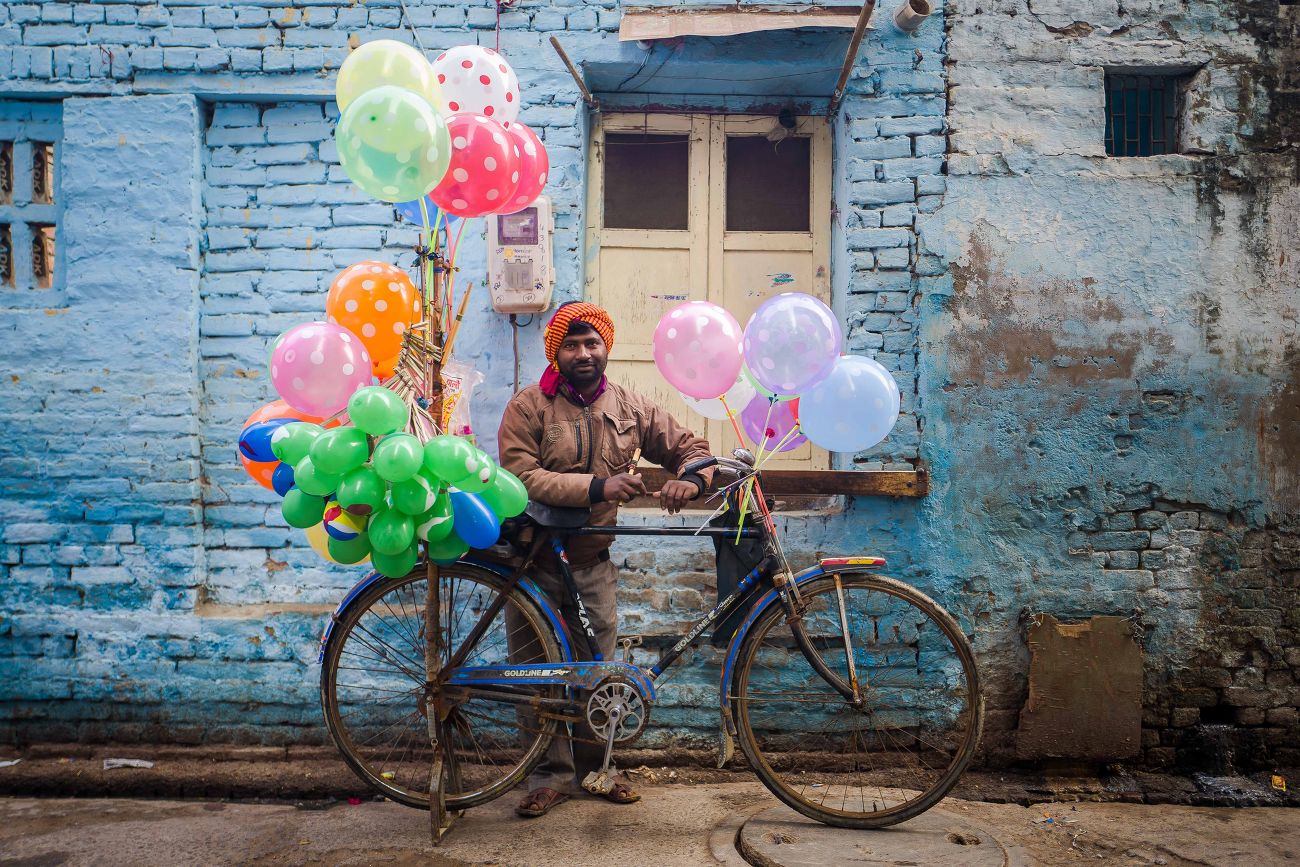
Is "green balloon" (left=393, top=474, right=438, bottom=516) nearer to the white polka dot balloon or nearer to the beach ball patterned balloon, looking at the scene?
the beach ball patterned balloon

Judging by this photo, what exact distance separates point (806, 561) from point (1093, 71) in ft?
8.61

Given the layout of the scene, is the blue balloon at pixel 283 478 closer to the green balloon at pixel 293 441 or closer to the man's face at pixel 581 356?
the green balloon at pixel 293 441

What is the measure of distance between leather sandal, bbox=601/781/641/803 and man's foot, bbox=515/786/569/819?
0.21m

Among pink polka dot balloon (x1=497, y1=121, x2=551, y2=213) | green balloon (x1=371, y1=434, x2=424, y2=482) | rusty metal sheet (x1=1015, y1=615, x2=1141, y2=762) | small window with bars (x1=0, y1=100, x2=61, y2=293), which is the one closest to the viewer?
green balloon (x1=371, y1=434, x2=424, y2=482)

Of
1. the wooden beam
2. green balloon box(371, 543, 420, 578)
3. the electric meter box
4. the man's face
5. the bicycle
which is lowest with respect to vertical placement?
the bicycle

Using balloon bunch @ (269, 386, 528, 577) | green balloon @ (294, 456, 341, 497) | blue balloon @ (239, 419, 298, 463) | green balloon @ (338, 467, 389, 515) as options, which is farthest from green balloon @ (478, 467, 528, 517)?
blue balloon @ (239, 419, 298, 463)

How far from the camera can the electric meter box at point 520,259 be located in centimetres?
398

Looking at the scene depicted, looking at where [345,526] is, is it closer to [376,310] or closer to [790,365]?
[376,310]

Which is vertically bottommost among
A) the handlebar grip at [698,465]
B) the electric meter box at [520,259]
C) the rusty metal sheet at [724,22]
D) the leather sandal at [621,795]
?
the leather sandal at [621,795]

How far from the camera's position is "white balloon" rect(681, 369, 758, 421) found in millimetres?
3498

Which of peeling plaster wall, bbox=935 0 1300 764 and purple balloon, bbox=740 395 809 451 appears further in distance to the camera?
peeling plaster wall, bbox=935 0 1300 764

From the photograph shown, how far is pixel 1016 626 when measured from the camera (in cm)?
402

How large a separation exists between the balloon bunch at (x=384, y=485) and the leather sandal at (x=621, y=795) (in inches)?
49.2

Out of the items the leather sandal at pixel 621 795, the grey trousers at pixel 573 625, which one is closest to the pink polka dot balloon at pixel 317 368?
the grey trousers at pixel 573 625
